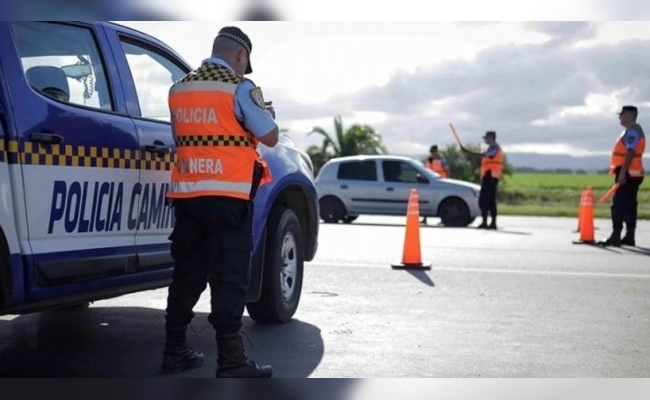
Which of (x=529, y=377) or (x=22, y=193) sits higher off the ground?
(x=22, y=193)

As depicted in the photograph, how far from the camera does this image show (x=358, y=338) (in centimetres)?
657

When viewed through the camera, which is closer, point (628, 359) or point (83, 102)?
point (83, 102)

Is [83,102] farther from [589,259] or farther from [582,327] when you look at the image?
[589,259]

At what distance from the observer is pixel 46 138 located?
4797 mm

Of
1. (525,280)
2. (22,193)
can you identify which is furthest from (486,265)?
(22,193)

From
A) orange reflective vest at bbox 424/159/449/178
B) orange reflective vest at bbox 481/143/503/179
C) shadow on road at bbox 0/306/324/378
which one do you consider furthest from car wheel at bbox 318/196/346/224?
shadow on road at bbox 0/306/324/378

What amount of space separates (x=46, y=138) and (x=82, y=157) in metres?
0.33

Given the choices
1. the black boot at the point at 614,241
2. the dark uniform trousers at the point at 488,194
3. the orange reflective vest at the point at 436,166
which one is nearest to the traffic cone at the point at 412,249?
the black boot at the point at 614,241

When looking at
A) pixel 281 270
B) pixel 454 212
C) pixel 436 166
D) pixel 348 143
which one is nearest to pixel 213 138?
pixel 281 270

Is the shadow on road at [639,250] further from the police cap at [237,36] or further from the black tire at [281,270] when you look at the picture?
the police cap at [237,36]

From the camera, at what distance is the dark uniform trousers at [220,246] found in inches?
201

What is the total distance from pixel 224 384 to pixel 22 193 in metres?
1.36

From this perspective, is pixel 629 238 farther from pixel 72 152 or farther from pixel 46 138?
pixel 46 138

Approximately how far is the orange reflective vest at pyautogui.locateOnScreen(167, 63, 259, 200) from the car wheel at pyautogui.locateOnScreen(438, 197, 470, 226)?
15658 mm
